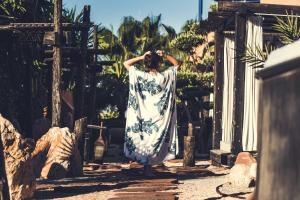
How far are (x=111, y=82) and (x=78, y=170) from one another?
15750mm

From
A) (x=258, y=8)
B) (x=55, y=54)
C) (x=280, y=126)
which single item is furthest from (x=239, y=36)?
(x=280, y=126)

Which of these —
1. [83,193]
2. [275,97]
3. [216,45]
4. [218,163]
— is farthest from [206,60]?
[275,97]

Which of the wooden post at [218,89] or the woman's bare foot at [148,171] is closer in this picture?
the woman's bare foot at [148,171]

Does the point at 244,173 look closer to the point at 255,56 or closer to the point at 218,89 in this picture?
the point at 255,56

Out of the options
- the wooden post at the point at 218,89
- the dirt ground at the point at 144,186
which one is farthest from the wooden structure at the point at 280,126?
the wooden post at the point at 218,89

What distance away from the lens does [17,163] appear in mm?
8164

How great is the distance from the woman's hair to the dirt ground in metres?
1.95

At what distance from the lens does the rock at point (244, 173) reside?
9.21m

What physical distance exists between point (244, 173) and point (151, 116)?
6.19 feet

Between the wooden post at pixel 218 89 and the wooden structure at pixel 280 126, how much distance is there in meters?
11.4

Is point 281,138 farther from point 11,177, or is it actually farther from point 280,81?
point 11,177

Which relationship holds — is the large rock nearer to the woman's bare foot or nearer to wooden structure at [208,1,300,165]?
the woman's bare foot

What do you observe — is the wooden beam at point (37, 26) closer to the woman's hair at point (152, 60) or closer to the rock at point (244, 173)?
the woman's hair at point (152, 60)

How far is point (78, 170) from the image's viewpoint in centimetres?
1122
